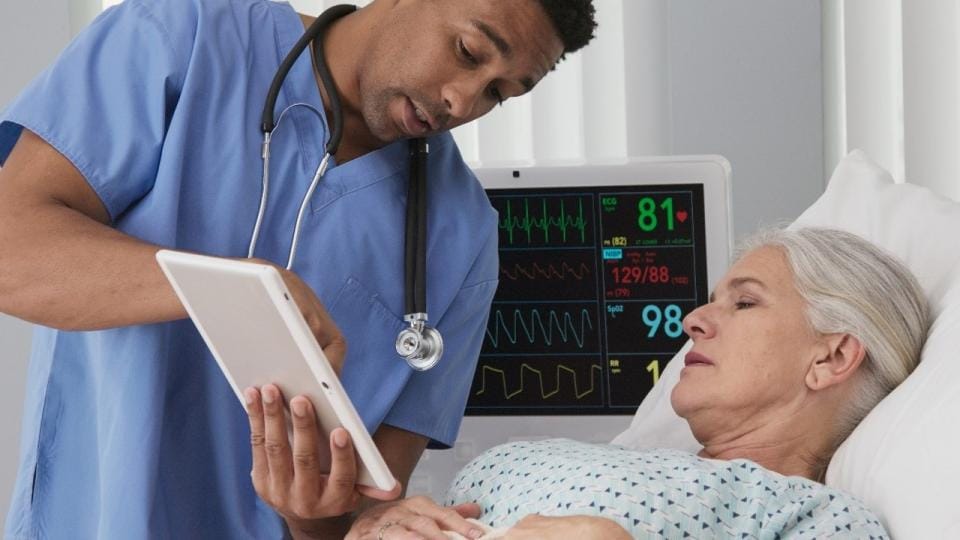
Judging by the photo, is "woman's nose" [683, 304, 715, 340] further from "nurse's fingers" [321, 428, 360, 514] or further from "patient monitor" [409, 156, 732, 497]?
"patient monitor" [409, 156, 732, 497]

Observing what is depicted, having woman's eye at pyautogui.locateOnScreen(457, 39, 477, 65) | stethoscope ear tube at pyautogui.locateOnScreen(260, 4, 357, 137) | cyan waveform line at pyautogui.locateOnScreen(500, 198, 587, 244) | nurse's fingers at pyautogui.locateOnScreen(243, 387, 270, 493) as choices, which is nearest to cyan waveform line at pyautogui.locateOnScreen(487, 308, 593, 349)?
cyan waveform line at pyautogui.locateOnScreen(500, 198, 587, 244)

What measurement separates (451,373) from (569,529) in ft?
1.72

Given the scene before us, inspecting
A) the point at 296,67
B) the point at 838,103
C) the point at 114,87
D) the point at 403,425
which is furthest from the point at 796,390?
the point at 838,103

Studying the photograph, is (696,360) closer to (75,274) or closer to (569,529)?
(569,529)

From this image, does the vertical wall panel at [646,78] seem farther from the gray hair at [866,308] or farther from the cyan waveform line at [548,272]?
the gray hair at [866,308]

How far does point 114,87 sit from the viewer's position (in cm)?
159

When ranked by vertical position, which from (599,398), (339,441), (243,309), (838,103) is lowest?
(599,398)

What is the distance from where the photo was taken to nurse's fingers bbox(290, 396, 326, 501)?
1.33 meters

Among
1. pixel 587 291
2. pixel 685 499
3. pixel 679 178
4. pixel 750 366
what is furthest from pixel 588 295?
pixel 685 499

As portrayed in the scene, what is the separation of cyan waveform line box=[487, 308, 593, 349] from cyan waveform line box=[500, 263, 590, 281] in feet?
0.19

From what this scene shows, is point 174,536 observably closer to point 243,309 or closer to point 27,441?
point 27,441

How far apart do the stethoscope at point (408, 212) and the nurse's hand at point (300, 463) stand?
236 millimetres

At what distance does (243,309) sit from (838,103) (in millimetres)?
1789

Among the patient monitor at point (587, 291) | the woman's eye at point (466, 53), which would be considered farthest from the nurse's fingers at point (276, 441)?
the patient monitor at point (587, 291)
